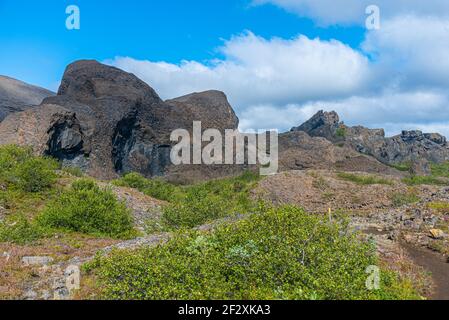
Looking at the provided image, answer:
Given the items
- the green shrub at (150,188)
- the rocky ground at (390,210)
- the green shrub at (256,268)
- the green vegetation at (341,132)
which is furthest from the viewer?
the green vegetation at (341,132)

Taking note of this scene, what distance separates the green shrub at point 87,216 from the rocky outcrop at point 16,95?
49029 millimetres

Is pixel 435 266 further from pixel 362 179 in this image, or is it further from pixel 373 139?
pixel 373 139

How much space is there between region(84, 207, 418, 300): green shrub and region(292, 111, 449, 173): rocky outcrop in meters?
98.2

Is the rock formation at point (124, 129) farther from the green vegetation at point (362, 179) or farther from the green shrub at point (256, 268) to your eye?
the green shrub at point (256, 268)

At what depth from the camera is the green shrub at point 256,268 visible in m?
9.91

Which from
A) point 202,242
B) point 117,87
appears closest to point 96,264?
point 202,242

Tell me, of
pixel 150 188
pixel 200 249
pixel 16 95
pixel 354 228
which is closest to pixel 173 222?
pixel 354 228

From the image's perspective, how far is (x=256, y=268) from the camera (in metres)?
10.7

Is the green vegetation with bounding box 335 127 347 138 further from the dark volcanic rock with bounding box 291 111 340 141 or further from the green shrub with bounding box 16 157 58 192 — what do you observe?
the green shrub with bounding box 16 157 58 192

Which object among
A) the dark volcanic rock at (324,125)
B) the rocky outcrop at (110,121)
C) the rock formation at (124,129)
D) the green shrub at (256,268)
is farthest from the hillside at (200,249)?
the dark volcanic rock at (324,125)

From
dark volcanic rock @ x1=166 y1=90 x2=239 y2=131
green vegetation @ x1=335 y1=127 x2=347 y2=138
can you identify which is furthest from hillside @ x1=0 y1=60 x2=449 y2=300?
green vegetation @ x1=335 y1=127 x2=347 y2=138
